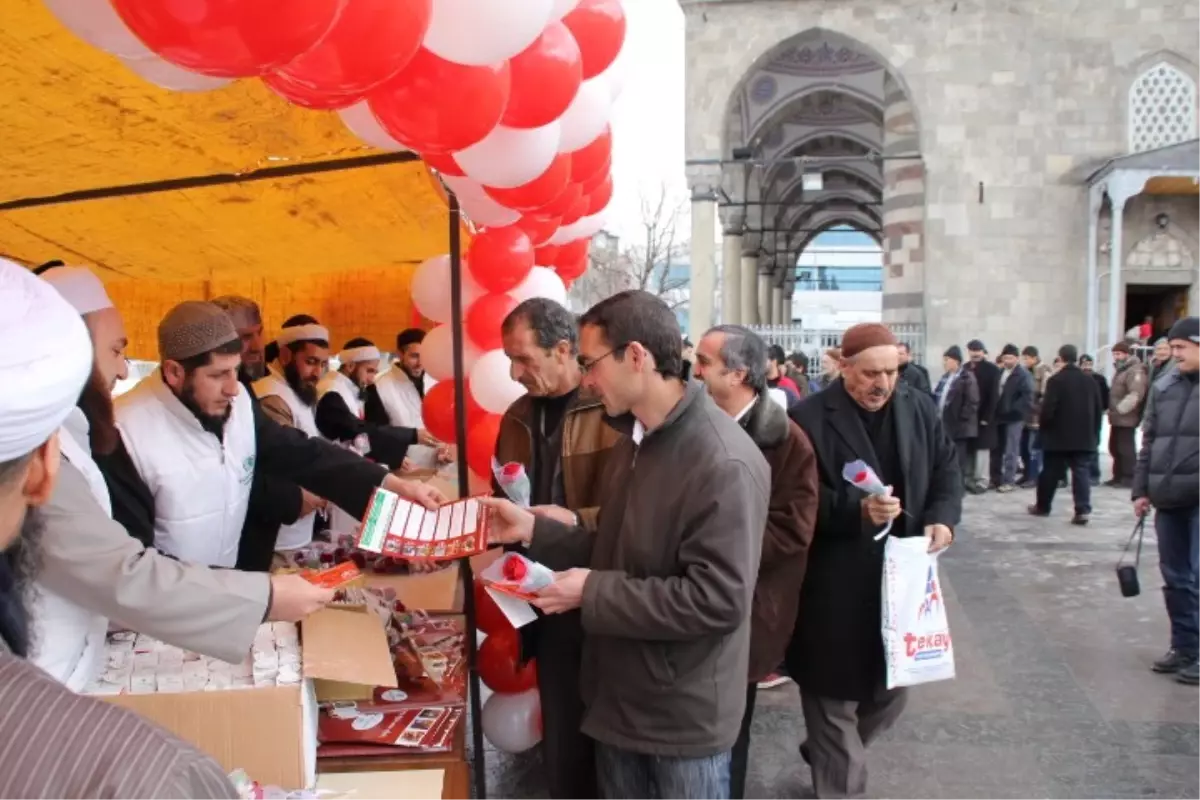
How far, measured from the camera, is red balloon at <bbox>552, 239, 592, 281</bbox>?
19.6 ft

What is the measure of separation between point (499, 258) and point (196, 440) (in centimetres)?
169

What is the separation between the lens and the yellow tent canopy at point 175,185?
244cm

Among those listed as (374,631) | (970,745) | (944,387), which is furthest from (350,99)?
(944,387)

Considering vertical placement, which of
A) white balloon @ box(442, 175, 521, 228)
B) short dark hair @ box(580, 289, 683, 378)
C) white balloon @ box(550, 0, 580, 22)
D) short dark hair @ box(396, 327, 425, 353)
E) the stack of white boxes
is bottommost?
the stack of white boxes

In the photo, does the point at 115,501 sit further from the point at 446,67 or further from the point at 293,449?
the point at 446,67

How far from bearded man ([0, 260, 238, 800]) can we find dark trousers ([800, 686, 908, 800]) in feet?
9.38

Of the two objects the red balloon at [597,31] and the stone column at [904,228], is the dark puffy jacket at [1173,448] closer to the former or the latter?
the red balloon at [597,31]

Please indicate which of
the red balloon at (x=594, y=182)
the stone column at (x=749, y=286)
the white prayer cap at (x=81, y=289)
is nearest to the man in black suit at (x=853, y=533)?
the red balloon at (x=594, y=182)

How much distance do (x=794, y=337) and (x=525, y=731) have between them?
45.5 ft

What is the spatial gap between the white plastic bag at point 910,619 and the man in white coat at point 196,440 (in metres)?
1.58

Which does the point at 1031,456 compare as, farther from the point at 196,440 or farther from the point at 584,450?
the point at 196,440

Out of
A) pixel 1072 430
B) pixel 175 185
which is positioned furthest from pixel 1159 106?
pixel 175 185

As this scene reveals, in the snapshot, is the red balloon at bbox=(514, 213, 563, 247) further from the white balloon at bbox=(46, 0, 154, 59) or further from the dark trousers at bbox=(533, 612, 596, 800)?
the white balloon at bbox=(46, 0, 154, 59)

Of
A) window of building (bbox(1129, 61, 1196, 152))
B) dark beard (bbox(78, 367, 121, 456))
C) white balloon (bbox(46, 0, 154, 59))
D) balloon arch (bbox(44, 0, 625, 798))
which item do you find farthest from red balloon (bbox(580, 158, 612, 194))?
window of building (bbox(1129, 61, 1196, 152))
